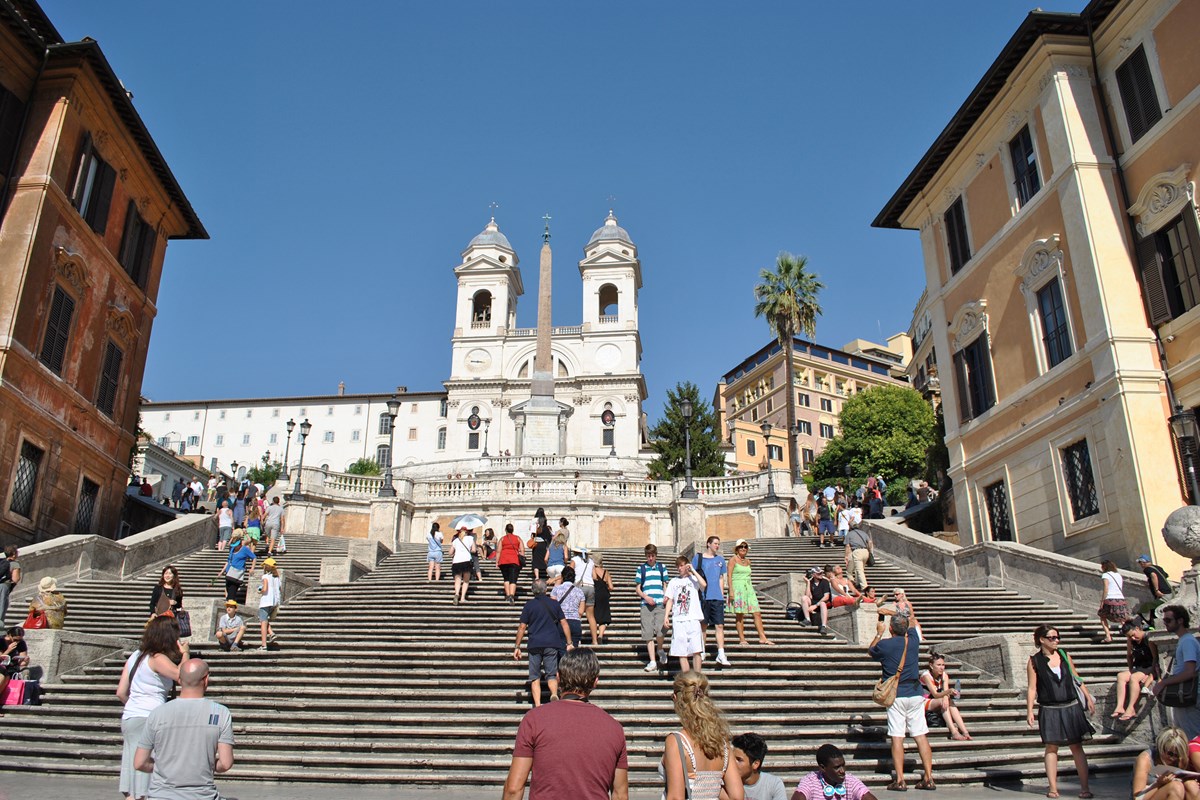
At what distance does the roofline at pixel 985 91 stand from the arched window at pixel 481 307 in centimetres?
6094

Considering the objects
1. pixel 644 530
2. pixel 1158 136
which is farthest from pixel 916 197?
pixel 644 530

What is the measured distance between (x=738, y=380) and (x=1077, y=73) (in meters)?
74.9

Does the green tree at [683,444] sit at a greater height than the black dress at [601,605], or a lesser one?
greater

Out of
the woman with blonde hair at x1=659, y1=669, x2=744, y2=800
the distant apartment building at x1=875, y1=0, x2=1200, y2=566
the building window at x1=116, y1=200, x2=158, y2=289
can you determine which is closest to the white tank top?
the woman with blonde hair at x1=659, y1=669, x2=744, y2=800

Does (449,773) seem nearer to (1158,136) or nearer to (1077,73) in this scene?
(1158,136)

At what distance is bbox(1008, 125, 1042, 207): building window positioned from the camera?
2183 centimetres

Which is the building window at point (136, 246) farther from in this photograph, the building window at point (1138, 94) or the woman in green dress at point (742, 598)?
the building window at point (1138, 94)

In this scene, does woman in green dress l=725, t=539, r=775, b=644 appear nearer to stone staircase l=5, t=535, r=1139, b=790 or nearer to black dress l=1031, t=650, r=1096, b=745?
stone staircase l=5, t=535, r=1139, b=790

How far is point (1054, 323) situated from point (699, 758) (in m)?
19.2

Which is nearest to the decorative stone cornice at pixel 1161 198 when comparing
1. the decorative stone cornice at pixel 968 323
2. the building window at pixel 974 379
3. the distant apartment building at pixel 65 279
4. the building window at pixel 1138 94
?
the building window at pixel 1138 94

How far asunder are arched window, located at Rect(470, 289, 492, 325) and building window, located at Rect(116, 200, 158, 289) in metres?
57.6

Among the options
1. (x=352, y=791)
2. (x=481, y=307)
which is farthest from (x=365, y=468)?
(x=352, y=791)

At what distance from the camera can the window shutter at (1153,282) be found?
18266 mm

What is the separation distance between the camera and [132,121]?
83.9 feet
